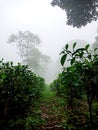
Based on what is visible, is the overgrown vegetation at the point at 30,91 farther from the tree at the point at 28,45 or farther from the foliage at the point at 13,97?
the tree at the point at 28,45

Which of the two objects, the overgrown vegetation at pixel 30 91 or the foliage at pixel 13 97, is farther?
the foliage at pixel 13 97

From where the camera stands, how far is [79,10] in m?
15.9

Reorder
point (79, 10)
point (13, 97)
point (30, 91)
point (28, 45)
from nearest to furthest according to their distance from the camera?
point (13, 97) < point (30, 91) < point (79, 10) < point (28, 45)

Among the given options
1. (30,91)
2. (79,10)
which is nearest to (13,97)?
(30,91)

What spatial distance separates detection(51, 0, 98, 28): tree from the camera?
15.4 m

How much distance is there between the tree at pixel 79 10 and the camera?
50.6 feet

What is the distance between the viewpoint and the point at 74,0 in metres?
→ 15.3

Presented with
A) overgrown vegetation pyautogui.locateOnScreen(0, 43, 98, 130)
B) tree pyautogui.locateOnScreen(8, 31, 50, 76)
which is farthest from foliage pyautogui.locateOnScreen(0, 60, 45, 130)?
tree pyautogui.locateOnScreen(8, 31, 50, 76)

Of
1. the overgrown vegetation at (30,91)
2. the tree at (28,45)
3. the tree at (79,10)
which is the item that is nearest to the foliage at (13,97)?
the overgrown vegetation at (30,91)

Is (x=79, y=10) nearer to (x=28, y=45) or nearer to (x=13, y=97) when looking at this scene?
(x=13, y=97)

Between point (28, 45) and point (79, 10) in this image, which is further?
point (28, 45)

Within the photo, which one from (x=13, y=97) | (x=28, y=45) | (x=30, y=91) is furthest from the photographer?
(x=28, y=45)

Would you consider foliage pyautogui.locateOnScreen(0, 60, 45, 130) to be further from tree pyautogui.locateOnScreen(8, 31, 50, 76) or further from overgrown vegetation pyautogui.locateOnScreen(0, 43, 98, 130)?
tree pyautogui.locateOnScreen(8, 31, 50, 76)

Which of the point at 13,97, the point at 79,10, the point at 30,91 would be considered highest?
the point at 79,10
